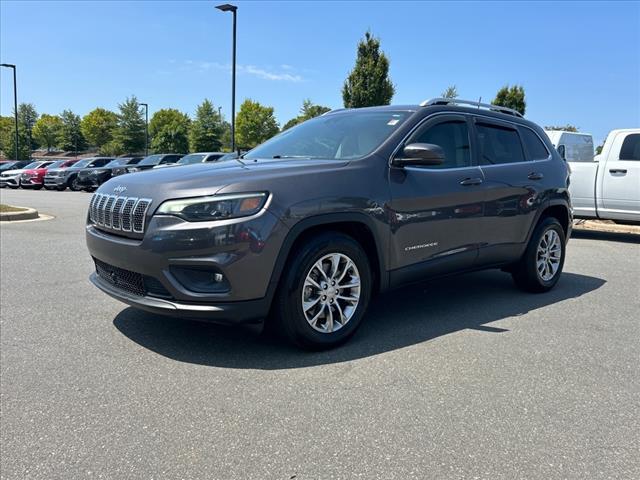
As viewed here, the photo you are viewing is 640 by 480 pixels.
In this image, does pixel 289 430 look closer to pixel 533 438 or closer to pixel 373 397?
pixel 373 397

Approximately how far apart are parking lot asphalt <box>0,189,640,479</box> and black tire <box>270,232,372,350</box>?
0.13 metres

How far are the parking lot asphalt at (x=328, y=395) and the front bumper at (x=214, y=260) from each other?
16.5 inches

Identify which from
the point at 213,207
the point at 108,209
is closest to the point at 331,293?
the point at 213,207

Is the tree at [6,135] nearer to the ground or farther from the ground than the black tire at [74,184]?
farther from the ground

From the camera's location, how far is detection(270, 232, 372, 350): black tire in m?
3.68

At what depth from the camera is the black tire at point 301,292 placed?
145 inches

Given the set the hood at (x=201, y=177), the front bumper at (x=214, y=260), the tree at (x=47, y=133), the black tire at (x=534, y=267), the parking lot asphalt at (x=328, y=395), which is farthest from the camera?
the tree at (x=47, y=133)

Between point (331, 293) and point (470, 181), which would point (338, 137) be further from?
point (331, 293)

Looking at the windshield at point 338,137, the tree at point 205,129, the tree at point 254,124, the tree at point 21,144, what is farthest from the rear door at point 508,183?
the tree at point 21,144

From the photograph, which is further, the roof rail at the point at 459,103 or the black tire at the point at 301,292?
the roof rail at the point at 459,103

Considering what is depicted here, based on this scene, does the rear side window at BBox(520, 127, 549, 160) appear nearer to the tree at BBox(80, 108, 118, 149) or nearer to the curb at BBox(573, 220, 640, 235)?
the curb at BBox(573, 220, 640, 235)

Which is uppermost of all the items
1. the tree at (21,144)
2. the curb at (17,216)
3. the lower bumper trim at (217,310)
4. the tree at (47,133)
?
the tree at (47,133)

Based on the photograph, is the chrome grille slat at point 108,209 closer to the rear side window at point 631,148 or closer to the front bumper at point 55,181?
the rear side window at point 631,148

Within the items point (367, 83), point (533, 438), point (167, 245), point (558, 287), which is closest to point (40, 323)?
point (167, 245)
